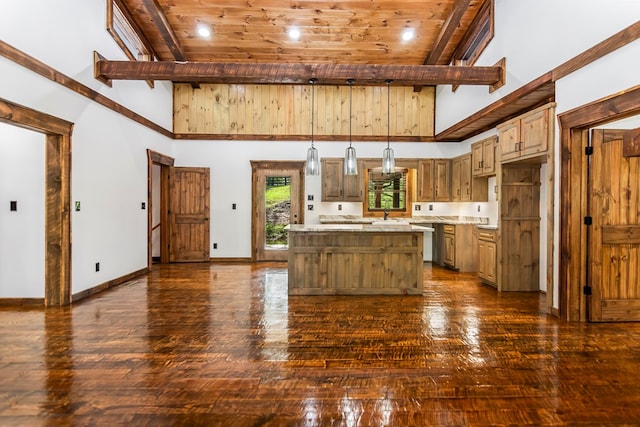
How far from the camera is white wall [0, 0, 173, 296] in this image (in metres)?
3.45

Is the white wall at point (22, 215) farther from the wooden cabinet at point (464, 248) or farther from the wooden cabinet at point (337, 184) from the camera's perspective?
the wooden cabinet at point (464, 248)

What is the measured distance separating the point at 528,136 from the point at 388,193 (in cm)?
358

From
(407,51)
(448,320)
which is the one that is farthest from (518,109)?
(448,320)

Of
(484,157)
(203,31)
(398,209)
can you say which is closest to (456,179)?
(484,157)

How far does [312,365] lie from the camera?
8.33 feet

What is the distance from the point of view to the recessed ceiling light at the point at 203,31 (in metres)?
5.65

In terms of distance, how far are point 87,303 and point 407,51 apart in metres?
6.40

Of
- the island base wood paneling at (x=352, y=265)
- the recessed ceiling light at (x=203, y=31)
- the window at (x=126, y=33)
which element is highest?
the recessed ceiling light at (x=203, y=31)

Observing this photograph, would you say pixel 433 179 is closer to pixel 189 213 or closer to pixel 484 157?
pixel 484 157

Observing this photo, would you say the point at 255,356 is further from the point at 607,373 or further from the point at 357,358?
the point at 607,373

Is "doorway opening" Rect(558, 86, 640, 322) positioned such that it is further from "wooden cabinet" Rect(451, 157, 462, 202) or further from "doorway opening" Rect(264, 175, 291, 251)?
"doorway opening" Rect(264, 175, 291, 251)

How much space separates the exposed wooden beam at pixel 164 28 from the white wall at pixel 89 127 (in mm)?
670

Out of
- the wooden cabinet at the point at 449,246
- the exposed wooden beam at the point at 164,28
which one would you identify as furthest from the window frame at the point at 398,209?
the exposed wooden beam at the point at 164,28

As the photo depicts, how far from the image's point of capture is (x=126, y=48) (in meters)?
5.29
